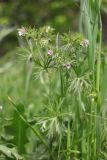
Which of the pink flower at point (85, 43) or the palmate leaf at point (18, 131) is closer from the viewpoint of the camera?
the pink flower at point (85, 43)

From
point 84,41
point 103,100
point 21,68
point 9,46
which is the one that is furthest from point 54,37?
point 9,46

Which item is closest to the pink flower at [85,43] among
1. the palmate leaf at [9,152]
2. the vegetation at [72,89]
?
the vegetation at [72,89]

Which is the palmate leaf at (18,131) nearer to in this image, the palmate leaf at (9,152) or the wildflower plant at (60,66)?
the palmate leaf at (9,152)

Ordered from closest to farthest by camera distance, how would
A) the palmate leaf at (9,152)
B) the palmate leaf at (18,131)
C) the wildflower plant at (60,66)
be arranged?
the wildflower plant at (60,66) → the palmate leaf at (9,152) → the palmate leaf at (18,131)

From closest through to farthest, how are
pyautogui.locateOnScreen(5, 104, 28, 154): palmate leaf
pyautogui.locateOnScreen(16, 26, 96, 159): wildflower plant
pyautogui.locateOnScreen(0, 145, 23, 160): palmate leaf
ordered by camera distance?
pyautogui.locateOnScreen(16, 26, 96, 159): wildflower plant < pyautogui.locateOnScreen(0, 145, 23, 160): palmate leaf < pyautogui.locateOnScreen(5, 104, 28, 154): palmate leaf

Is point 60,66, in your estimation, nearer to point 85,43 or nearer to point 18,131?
point 85,43

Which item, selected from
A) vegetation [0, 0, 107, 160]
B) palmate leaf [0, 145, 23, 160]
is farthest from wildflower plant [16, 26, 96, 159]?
palmate leaf [0, 145, 23, 160]

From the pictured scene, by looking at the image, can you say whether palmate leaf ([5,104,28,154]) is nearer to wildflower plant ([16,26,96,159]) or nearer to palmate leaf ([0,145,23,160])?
palmate leaf ([0,145,23,160])

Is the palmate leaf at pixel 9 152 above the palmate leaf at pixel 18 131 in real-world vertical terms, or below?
below

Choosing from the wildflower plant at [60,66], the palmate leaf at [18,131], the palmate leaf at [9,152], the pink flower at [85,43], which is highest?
the pink flower at [85,43]

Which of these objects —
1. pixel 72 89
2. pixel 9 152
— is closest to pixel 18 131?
pixel 9 152

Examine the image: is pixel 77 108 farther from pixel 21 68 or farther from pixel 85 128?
pixel 21 68
